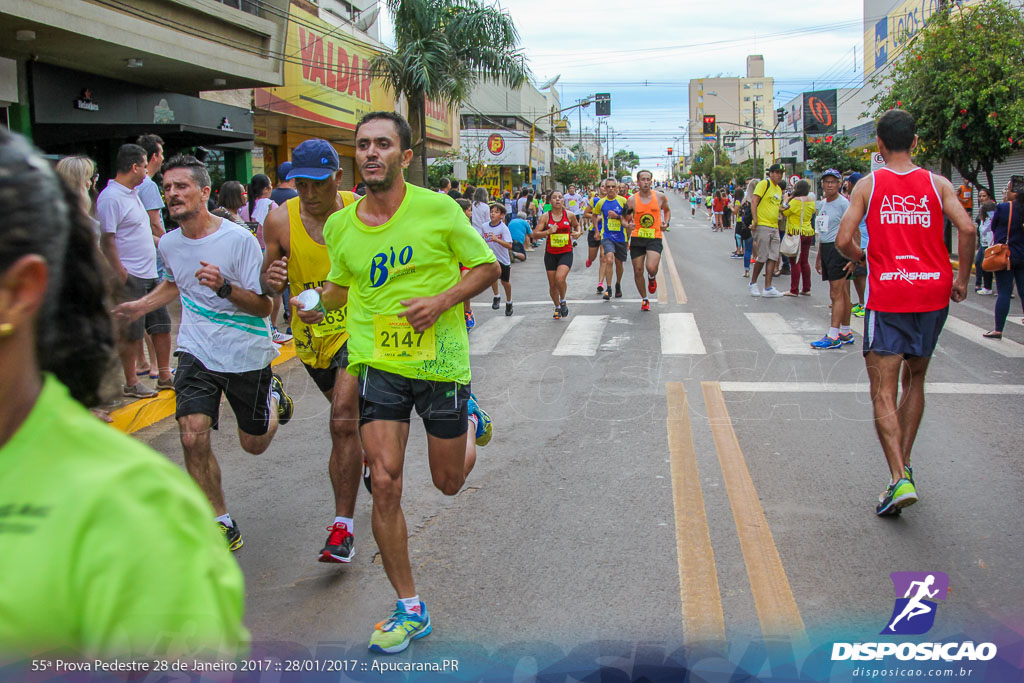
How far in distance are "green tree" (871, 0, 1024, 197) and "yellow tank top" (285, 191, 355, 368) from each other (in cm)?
1697

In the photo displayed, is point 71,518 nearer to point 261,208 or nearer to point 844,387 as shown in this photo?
point 844,387

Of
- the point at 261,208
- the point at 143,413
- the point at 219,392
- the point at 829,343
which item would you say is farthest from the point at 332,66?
the point at 219,392

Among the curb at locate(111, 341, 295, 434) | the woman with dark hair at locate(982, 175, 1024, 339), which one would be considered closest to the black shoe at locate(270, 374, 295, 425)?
the curb at locate(111, 341, 295, 434)

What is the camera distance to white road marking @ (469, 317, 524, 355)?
439 inches

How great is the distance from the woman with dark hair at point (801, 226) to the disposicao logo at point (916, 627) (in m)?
11.4

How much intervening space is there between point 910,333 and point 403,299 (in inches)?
117

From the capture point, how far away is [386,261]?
159 inches

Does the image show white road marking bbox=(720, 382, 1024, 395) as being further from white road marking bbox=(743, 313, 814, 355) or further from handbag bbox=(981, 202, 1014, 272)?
handbag bbox=(981, 202, 1014, 272)

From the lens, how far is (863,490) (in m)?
5.54

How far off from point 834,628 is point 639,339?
7.75 m

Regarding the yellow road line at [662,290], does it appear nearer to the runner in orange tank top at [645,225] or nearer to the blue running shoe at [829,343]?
the runner in orange tank top at [645,225]

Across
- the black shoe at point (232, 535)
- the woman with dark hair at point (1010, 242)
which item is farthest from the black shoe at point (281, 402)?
the woman with dark hair at point (1010, 242)

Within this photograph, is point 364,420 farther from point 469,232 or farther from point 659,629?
point 659,629

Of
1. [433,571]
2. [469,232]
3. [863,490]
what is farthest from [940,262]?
[433,571]
